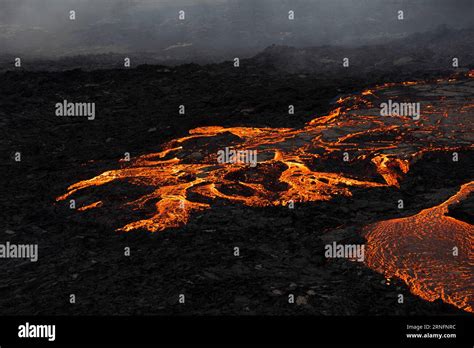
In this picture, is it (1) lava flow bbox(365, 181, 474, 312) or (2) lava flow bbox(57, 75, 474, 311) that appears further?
(2) lava flow bbox(57, 75, 474, 311)

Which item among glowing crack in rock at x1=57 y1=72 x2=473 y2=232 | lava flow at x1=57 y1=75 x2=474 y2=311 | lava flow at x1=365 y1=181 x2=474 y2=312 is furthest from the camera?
glowing crack in rock at x1=57 y1=72 x2=473 y2=232

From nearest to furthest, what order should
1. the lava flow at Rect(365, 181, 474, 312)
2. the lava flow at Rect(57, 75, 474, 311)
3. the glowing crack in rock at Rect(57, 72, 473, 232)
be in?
the lava flow at Rect(365, 181, 474, 312), the lava flow at Rect(57, 75, 474, 311), the glowing crack in rock at Rect(57, 72, 473, 232)

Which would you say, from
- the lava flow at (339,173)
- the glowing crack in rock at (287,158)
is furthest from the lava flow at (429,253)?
the glowing crack in rock at (287,158)

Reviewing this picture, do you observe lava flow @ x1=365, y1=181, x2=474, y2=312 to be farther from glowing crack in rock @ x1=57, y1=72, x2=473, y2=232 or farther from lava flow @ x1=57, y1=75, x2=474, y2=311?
glowing crack in rock @ x1=57, y1=72, x2=473, y2=232

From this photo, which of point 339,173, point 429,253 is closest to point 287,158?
point 339,173

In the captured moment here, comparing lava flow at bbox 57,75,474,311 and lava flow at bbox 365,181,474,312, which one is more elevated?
lava flow at bbox 57,75,474,311

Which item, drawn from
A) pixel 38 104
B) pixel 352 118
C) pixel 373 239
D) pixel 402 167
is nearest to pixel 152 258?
pixel 373 239

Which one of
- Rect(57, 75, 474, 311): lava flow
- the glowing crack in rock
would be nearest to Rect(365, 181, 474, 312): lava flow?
Rect(57, 75, 474, 311): lava flow

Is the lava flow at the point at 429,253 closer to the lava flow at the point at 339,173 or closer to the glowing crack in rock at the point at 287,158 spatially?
the lava flow at the point at 339,173

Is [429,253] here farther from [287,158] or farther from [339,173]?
[287,158]
